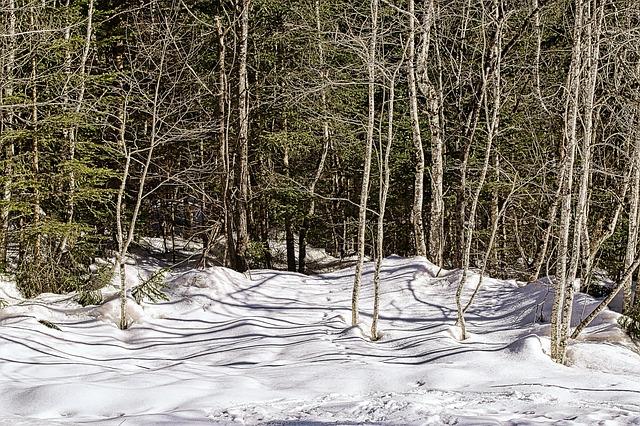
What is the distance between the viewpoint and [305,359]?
799cm

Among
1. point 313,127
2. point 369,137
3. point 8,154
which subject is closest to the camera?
point 369,137

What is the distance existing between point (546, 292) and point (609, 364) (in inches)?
139

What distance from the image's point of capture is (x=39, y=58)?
41.2 ft

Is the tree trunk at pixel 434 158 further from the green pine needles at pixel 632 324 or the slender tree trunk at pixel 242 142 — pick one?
the green pine needles at pixel 632 324

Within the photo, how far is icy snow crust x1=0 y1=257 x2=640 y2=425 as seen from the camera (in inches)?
208

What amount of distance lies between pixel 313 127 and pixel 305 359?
9730mm

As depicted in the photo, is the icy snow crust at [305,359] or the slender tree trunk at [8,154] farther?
the slender tree trunk at [8,154]

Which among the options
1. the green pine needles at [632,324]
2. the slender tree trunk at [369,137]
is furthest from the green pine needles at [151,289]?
the green pine needles at [632,324]

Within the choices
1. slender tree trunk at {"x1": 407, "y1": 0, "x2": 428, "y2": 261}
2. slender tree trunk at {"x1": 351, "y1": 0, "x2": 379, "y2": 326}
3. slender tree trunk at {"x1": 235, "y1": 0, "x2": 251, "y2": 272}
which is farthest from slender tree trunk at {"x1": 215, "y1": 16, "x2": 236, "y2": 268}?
slender tree trunk at {"x1": 351, "y1": 0, "x2": 379, "y2": 326}

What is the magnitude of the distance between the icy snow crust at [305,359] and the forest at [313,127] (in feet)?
2.32

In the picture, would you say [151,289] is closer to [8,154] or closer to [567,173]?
[8,154]

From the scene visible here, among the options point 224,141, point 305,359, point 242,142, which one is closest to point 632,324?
point 305,359

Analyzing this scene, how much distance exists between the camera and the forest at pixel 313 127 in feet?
32.6

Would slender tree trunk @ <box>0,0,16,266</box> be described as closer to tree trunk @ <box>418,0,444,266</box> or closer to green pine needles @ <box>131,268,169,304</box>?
green pine needles @ <box>131,268,169,304</box>
